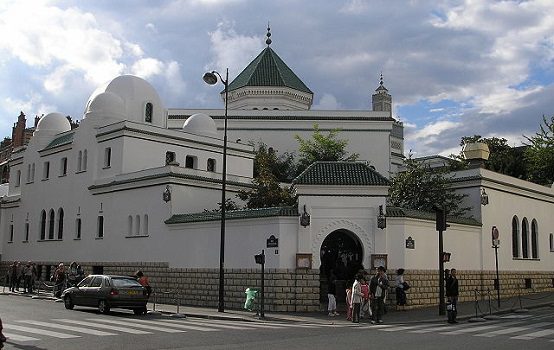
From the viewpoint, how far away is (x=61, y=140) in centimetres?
4231

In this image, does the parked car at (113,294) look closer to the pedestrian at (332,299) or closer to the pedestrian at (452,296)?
the pedestrian at (332,299)

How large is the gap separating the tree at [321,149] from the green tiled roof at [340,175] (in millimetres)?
25872

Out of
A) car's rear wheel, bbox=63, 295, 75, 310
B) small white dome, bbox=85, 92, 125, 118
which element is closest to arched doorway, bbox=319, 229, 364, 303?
car's rear wheel, bbox=63, 295, 75, 310

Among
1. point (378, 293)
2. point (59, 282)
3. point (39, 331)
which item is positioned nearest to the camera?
point (39, 331)

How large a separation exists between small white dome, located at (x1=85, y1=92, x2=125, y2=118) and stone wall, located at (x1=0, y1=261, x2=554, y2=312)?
369 inches

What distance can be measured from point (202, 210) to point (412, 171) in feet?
38.2

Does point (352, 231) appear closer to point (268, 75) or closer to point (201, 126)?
point (201, 126)

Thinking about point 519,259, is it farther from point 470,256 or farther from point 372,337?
point 372,337

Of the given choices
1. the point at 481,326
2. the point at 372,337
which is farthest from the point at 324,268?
the point at 372,337

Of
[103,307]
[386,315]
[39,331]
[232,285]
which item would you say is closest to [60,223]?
[232,285]

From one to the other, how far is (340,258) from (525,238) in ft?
48.0

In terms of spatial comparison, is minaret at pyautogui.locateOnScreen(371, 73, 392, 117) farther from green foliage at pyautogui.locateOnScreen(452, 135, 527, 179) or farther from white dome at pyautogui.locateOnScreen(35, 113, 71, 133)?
white dome at pyautogui.locateOnScreen(35, 113, 71, 133)

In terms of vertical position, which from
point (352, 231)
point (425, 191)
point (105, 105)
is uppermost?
point (105, 105)

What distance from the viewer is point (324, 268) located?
87.5ft
